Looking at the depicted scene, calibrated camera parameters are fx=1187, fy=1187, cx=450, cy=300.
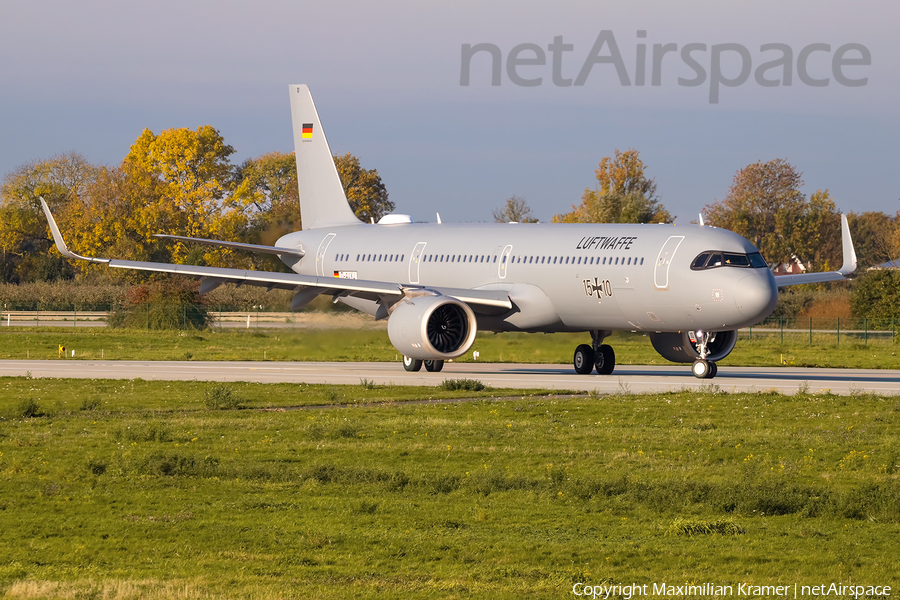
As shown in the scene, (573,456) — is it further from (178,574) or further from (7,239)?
(7,239)

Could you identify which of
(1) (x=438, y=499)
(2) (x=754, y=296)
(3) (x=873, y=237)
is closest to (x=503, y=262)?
(2) (x=754, y=296)

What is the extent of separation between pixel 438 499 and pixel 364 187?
322 feet

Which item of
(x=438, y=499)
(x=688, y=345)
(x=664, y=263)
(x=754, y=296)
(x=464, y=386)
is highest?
(x=664, y=263)

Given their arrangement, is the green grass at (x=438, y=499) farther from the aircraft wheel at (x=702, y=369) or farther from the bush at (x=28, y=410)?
the aircraft wheel at (x=702, y=369)

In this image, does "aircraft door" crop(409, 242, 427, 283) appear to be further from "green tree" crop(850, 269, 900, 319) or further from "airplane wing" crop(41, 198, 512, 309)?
"green tree" crop(850, 269, 900, 319)

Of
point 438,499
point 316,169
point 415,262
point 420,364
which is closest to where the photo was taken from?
point 438,499

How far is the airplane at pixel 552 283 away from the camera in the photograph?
31.2 m

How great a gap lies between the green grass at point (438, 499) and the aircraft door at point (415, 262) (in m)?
15.8

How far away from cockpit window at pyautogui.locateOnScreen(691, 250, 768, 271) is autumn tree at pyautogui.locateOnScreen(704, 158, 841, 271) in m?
74.7

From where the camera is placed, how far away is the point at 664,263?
105ft

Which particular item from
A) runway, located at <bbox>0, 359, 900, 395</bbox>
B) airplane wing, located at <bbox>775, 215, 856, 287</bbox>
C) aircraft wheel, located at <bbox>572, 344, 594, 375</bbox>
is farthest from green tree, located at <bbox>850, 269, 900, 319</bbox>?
aircraft wheel, located at <bbox>572, 344, 594, 375</bbox>

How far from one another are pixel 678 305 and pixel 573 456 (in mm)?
14121

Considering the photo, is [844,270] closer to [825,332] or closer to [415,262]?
[415,262]

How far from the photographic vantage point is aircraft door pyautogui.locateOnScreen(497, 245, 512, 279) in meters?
36.8
